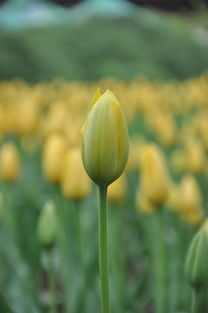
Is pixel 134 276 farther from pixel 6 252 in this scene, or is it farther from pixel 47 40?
pixel 47 40

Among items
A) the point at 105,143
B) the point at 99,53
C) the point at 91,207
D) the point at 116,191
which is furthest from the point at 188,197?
the point at 99,53

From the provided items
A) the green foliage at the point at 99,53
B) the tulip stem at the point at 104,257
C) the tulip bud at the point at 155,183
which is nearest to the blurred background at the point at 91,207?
the tulip bud at the point at 155,183

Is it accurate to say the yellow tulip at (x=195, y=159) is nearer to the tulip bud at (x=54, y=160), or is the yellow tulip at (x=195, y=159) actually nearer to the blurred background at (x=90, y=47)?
the tulip bud at (x=54, y=160)

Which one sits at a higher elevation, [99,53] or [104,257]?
[99,53]

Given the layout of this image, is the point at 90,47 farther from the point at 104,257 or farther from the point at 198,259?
the point at 104,257

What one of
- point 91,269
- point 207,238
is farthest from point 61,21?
point 207,238

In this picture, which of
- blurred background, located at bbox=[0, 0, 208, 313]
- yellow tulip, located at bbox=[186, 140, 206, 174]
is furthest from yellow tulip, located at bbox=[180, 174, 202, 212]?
yellow tulip, located at bbox=[186, 140, 206, 174]
